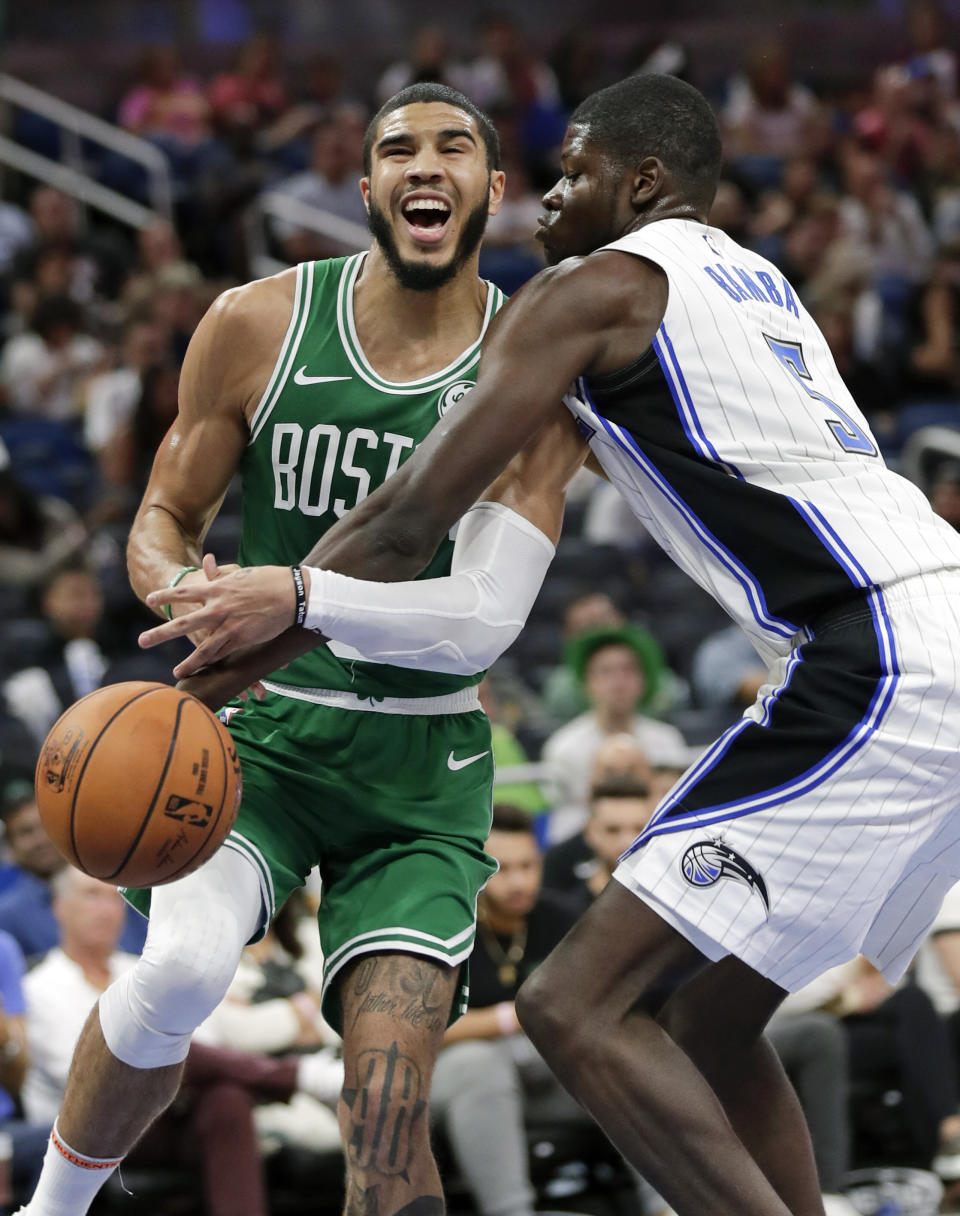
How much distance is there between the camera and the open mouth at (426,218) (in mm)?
3826

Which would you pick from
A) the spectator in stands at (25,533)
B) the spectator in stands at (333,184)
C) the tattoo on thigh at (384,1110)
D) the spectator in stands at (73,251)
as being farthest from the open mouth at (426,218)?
the spectator in stands at (333,184)

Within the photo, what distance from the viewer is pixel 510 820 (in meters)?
6.12

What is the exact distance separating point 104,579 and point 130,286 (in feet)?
9.21

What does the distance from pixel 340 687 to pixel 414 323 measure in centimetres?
83

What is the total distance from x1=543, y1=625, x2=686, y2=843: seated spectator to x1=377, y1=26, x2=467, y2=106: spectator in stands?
263 inches

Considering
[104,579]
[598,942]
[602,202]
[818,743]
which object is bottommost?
[104,579]

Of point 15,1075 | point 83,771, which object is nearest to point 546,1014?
point 83,771

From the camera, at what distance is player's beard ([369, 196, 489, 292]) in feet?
12.6

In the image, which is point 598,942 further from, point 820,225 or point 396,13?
point 396,13

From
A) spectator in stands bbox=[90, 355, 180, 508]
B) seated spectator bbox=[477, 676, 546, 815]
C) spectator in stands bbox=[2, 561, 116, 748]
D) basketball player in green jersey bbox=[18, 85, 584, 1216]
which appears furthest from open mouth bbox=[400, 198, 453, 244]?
spectator in stands bbox=[90, 355, 180, 508]

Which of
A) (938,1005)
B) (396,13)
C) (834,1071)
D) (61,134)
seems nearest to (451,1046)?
(834,1071)

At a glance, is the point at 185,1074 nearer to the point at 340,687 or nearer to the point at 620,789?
the point at 620,789

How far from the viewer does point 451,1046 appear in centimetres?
577

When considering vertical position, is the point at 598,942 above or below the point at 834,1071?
above
